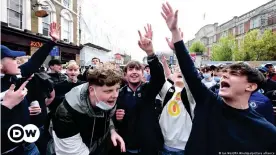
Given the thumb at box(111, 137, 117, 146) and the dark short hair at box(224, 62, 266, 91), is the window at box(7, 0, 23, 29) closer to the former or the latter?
the thumb at box(111, 137, 117, 146)

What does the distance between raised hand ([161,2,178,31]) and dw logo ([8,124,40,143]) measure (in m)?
1.57

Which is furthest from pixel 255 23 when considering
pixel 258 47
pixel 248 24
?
pixel 258 47

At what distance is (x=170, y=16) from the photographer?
6.80 feet

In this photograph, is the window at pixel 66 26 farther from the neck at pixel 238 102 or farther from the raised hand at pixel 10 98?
the neck at pixel 238 102

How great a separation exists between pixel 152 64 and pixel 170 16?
76 cm

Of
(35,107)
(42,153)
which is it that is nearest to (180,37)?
(35,107)

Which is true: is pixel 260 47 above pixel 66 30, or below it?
above

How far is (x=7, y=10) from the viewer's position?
40.7ft

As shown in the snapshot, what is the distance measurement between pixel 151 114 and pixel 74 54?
18369 mm

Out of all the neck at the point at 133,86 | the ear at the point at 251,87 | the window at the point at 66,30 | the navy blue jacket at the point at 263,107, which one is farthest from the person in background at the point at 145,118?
the window at the point at 66,30

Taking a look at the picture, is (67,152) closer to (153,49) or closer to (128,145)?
(128,145)

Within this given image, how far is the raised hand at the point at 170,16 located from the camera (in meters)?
2.05

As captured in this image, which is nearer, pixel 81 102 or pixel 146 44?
pixel 81 102

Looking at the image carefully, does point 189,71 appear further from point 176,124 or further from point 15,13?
point 15,13
